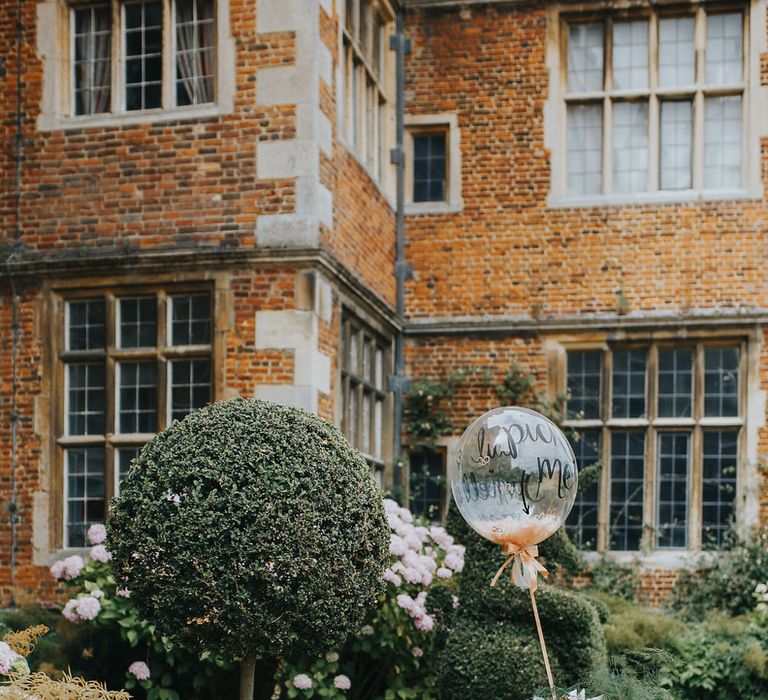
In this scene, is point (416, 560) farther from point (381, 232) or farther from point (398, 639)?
point (381, 232)

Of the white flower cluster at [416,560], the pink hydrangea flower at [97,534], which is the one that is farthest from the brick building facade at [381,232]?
the pink hydrangea flower at [97,534]

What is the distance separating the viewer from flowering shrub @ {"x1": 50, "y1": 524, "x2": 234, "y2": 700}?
8.77m

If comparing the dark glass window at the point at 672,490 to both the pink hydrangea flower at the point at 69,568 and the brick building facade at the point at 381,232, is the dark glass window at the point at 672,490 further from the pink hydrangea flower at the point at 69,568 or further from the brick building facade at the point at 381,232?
the pink hydrangea flower at the point at 69,568

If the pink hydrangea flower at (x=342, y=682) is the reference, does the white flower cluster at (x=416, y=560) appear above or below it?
above

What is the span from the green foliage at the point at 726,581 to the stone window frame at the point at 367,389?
2884 millimetres

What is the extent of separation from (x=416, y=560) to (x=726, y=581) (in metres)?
4.09

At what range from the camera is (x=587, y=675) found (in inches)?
283

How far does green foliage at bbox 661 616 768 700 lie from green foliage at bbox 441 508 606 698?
1595 millimetres

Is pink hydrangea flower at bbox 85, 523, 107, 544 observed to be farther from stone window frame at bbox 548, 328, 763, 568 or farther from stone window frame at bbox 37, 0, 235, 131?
stone window frame at bbox 548, 328, 763, 568

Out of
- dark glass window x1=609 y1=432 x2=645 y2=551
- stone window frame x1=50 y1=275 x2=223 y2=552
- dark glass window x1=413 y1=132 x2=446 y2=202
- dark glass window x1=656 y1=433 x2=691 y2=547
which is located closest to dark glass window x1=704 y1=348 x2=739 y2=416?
dark glass window x1=656 y1=433 x2=691 y2=547

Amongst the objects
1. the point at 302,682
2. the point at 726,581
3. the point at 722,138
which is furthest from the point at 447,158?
the point at 302,682

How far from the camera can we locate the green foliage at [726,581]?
39.2 feet

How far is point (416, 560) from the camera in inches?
356

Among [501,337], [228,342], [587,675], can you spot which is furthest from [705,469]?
[587,675]
